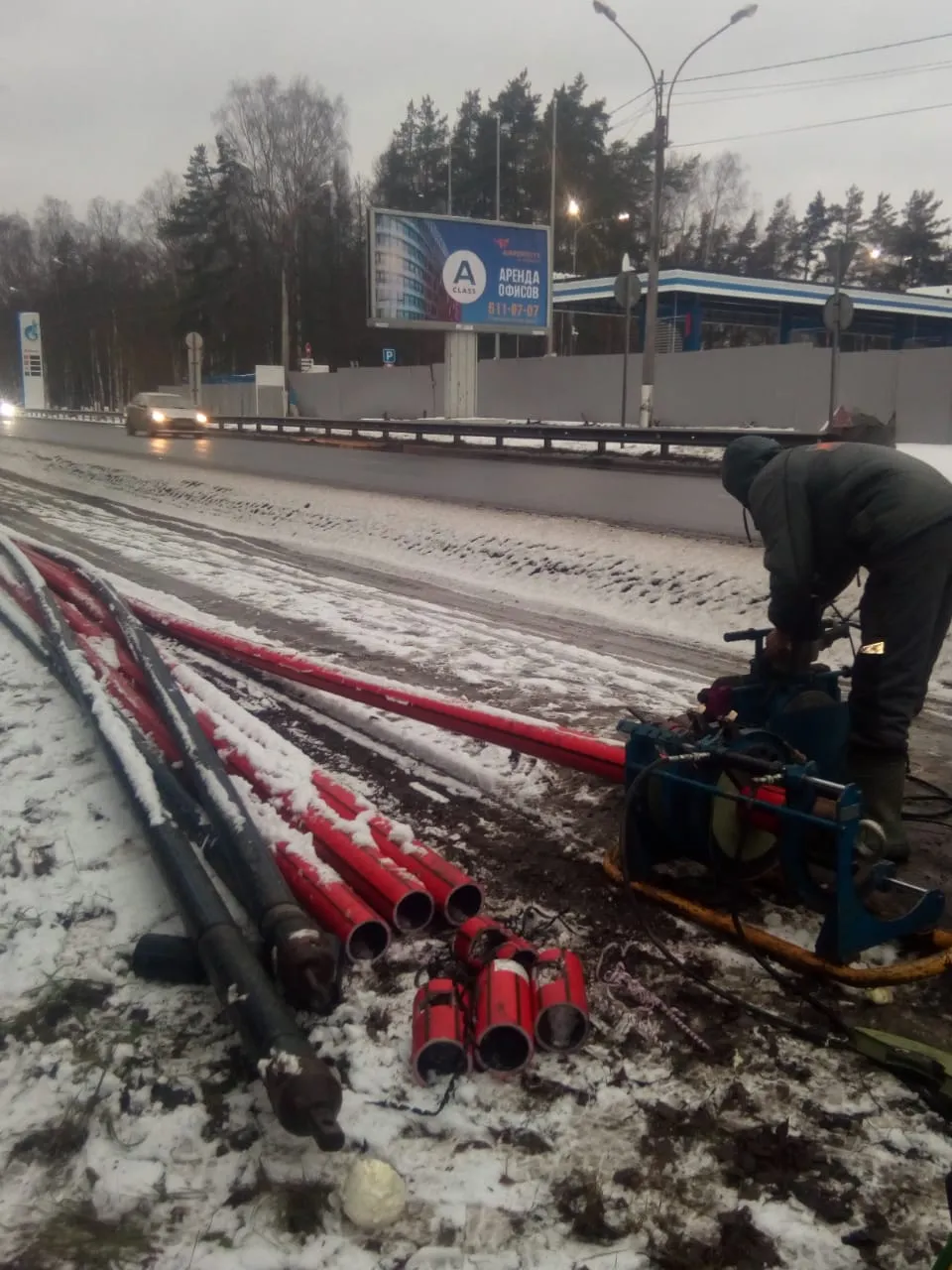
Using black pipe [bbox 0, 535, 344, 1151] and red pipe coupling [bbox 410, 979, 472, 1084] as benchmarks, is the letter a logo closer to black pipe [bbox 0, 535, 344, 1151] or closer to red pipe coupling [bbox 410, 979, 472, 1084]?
black pipe [bbox 0, 535, 344, 1151]

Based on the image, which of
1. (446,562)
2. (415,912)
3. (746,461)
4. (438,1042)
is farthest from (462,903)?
(446,562)

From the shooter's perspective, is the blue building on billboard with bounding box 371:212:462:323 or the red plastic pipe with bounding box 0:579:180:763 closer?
the red plastic pipe with bounding box 0:579:180:763

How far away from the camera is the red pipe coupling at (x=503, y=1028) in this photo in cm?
285

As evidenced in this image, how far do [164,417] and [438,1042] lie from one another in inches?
1095

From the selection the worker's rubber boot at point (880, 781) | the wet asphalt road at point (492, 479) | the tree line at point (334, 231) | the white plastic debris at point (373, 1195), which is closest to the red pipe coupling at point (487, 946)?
the white plastic debris at point (373, 1195)

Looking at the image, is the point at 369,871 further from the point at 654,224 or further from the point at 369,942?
the point at 654,224

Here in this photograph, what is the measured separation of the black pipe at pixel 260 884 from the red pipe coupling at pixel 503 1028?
49 centimetres

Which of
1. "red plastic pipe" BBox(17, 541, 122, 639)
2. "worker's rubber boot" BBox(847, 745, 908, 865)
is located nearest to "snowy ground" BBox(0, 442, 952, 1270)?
"worker's rubber boot" BBox(847, 745, 908, 865)

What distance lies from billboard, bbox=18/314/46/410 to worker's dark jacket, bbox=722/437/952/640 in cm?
6104

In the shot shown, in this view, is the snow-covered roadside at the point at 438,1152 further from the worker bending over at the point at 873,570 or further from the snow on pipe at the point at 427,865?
the worker bending over at the point at 873,570

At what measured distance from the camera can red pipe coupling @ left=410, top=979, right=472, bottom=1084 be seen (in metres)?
2.82

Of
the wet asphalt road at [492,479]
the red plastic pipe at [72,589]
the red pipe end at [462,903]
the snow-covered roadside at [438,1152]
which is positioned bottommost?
the snow-covered roadside at [438,1152]

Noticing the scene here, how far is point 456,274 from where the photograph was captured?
94.8 feet

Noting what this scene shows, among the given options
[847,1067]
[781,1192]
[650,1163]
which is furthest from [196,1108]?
[847,1067]
